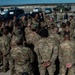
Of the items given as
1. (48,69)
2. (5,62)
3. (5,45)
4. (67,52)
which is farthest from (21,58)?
(5,62)

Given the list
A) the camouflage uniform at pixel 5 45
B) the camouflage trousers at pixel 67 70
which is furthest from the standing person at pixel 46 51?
the camouflage uniform at pixel 5 45

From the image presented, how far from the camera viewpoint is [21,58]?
30.4ft

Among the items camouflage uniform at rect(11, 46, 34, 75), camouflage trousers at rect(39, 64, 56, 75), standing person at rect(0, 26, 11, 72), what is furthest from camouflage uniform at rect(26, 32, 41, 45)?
camouflage uniform at rect(11, 46, 34, 75)

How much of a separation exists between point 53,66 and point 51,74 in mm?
338

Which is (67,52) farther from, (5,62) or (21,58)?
(5,62)

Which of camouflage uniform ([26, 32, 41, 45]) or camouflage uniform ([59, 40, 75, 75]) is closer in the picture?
camouflage uniform ([59, 40, 75, 75])

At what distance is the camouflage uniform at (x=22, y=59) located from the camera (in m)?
9.25

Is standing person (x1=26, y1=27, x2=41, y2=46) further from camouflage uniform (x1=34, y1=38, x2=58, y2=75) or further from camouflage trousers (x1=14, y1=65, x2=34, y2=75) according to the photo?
camouflage trousers (x1=14, y1=65, x2=34, y2=75)

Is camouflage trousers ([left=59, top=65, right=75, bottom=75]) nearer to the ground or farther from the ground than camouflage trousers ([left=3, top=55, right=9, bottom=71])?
farther from the ground

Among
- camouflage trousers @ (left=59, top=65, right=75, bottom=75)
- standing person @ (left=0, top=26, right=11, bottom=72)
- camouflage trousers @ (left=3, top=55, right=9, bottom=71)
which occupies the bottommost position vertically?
camouflage trousers @ (left=3, top=55, right=9, bottom=71)

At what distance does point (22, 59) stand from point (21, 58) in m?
0.05

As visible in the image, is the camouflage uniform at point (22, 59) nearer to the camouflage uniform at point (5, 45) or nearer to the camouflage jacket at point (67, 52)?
the camouflage jacket at point (67, 52)

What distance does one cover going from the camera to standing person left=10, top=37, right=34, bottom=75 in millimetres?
9250

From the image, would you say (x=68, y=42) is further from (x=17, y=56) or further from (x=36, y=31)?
(x=36, y=31)
